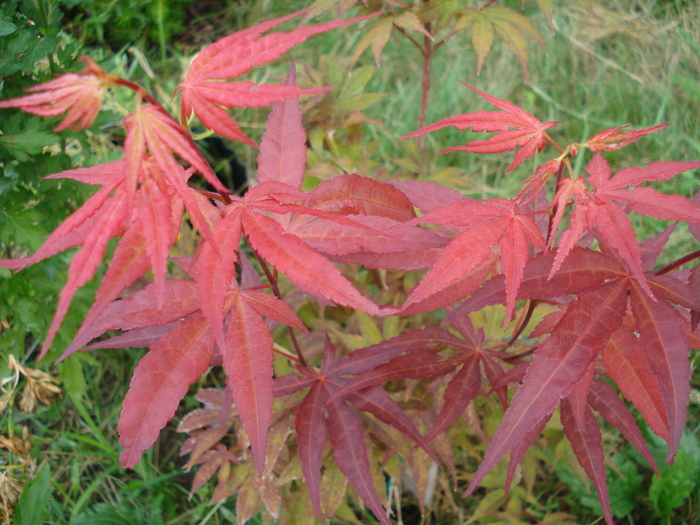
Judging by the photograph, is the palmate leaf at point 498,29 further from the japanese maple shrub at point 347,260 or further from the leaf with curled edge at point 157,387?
the leaf with curled edge at point 157,387

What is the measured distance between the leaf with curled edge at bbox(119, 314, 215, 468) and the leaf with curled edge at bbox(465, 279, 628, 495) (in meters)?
0.41

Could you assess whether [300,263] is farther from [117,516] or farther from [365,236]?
[117,516]

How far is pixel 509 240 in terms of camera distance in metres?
0.67

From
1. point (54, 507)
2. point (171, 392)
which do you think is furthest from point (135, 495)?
point (171, 392)

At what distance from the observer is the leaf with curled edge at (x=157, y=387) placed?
2.28 feet

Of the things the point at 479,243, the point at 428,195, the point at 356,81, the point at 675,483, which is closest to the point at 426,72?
the point at 356,81

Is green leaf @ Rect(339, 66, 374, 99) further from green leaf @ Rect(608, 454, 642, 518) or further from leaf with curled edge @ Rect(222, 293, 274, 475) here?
green leaf @ Rect(608, 454, 642, 518)

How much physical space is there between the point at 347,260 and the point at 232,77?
358 millimetres

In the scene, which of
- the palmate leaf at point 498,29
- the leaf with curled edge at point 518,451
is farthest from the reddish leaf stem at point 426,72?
the leaf with curled edge at point 518,451

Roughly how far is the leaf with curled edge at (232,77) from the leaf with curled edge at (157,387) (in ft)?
1.06

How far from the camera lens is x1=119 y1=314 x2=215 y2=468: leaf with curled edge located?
0.69 meters

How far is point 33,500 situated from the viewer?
4.26 ft

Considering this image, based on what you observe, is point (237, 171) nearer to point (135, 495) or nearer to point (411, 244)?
point (135, 495)

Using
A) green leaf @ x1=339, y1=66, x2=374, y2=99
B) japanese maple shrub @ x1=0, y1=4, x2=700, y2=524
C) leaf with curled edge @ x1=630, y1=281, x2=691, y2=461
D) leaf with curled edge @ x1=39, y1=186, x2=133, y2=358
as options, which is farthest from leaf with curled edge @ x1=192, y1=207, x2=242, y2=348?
green leaf @ x1=339, y1=66, x2=374, y2=99
